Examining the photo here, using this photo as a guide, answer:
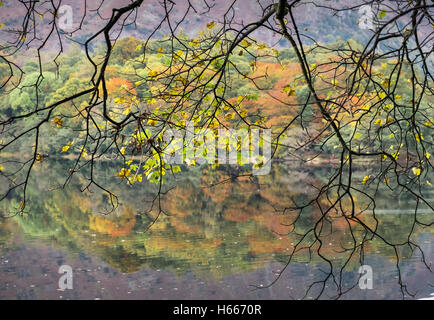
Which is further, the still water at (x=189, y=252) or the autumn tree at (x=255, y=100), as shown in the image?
the still water at (x=189, y=252)

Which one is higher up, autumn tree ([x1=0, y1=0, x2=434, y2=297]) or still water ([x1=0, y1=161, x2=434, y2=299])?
autumn tree ([x1=0, y1=0, x2=434, y2=297])

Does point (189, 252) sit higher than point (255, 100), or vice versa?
point (255, 100)

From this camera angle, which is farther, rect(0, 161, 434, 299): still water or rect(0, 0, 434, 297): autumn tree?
rect(0, 161, 434, 299): still water

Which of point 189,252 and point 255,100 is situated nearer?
point 255,100

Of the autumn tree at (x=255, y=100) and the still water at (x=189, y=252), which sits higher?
the autumn tree at (x=255, y=100)
